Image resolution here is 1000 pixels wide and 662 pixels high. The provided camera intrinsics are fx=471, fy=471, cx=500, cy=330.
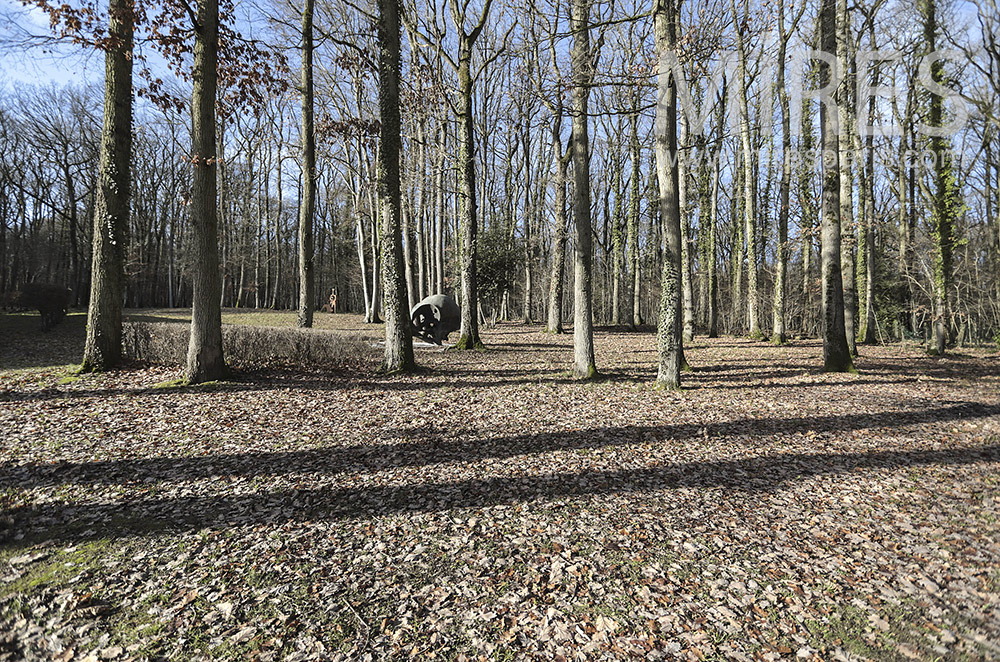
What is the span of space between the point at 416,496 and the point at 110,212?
8.83m

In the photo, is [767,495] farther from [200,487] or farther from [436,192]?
[436,192]

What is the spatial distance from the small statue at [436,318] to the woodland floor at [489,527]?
7.84m

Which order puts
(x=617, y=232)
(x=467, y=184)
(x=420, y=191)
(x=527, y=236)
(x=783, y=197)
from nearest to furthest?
1. (x=467, y=184)
2. (x=783, y=197)
3. (x=420, y=191)
4. (x=617, y=232)
5. (x=527, y=236)

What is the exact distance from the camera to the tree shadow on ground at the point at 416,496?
405 cm

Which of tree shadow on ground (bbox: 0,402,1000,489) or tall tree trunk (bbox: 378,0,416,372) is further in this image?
tall tree trunk (bbox: 378,0,416,372)

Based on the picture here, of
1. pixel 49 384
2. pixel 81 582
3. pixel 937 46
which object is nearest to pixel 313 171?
pixel 49 384

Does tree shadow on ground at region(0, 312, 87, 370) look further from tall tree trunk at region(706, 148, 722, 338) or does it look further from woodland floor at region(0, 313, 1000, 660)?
tall tree trunk at region(706, 148, 722, 338)

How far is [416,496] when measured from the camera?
4684mm

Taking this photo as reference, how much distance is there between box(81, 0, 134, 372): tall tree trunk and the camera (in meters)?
8.91

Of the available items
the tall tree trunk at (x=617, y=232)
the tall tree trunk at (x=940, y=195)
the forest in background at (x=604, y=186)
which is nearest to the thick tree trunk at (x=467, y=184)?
the forest in background at (x=604, y=186)

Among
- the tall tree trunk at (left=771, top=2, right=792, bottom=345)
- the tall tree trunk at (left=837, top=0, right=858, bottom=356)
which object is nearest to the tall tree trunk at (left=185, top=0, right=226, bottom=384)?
the tall tree trunk at (left=837, top=0, right=858, bottom=356)

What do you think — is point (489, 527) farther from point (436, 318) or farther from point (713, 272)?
point (713, 272)

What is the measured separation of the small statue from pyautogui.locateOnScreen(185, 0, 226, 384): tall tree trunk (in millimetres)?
7805

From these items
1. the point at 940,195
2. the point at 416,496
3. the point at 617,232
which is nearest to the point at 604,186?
the point at 617,232
